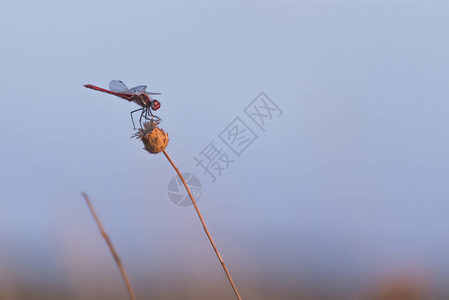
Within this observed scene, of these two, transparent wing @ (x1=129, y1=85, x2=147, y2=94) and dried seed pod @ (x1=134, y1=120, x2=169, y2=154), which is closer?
dried seed pod @ (x1=134, y1=120, x2=169, y2=154)

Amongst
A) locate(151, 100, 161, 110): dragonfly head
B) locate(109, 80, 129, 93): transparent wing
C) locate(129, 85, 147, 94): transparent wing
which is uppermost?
locate(109, 80, 129, 93): transparent wing

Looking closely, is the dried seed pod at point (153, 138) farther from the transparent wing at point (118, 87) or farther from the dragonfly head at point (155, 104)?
the transparent wing at point (118, 87)

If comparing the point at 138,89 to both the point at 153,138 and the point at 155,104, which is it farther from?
the point at 153,138

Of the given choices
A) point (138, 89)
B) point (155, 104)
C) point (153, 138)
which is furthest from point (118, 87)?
point (153, 138)

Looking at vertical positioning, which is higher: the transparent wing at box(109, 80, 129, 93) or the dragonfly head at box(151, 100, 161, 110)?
the transparent wing at box(109, 80, 129, 93)

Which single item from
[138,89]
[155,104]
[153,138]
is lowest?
[153,138]

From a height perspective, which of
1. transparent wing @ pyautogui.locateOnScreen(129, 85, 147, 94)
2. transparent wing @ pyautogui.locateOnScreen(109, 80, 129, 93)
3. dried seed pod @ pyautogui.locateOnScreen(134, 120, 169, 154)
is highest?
transparent wing @ pyautogui.locateOnScreen(109, 80, 129, 93)

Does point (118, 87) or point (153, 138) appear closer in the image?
point (153, 138)

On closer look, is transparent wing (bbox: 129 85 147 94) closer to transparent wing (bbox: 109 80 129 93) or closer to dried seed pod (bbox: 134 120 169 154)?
transparent wing (bbox: 109 80 129 93)

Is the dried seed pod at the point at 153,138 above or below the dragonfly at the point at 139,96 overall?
below

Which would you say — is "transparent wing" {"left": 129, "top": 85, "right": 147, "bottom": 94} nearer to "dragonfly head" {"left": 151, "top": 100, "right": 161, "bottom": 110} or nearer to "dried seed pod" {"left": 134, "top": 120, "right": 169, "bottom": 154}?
"dragonfly head" {"left": 151, "top": 100, "right": 161, "bottom": 110}
